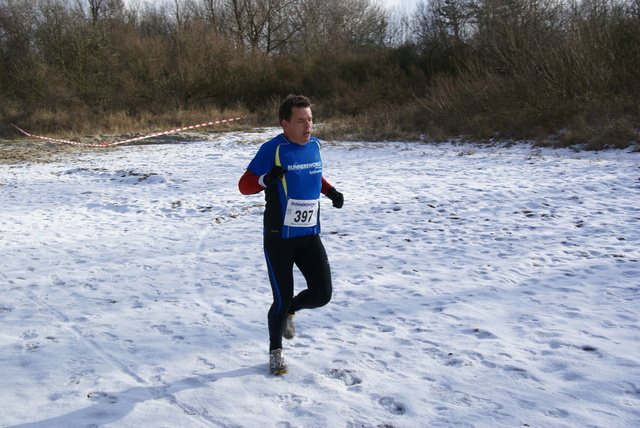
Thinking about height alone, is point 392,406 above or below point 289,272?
below

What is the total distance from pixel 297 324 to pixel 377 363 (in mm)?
994

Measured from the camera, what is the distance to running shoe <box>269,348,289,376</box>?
3.53m

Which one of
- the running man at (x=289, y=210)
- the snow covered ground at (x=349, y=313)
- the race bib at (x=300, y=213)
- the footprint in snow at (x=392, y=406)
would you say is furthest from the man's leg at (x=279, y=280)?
the footprint in snow at (x=392, y=406)

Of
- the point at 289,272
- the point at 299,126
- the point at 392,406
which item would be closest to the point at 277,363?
the point at 289,272

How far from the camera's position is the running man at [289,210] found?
3.51 metres

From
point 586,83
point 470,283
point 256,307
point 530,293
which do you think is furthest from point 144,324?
point 586,83

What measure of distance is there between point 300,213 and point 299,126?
613 mm

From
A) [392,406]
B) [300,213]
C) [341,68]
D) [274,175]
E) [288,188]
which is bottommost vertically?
[392,406]

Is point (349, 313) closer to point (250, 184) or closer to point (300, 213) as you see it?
point (300, 213)

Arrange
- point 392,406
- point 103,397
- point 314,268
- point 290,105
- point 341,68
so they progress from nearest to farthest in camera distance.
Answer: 1. point 392,406
2. point 103,397
3. point 290,105
4. point 314,268
5. point 341,68

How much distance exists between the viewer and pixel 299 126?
3510mm

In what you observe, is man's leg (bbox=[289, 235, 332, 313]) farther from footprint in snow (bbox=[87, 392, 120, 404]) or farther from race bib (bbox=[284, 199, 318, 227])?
footprint in snow (bbox=[87, 392, 120, 404])

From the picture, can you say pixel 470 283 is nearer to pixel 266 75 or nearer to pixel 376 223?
pixel 376 223

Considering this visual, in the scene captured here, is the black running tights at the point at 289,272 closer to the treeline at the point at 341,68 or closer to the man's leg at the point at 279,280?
the man's leg at the point at 279,280
